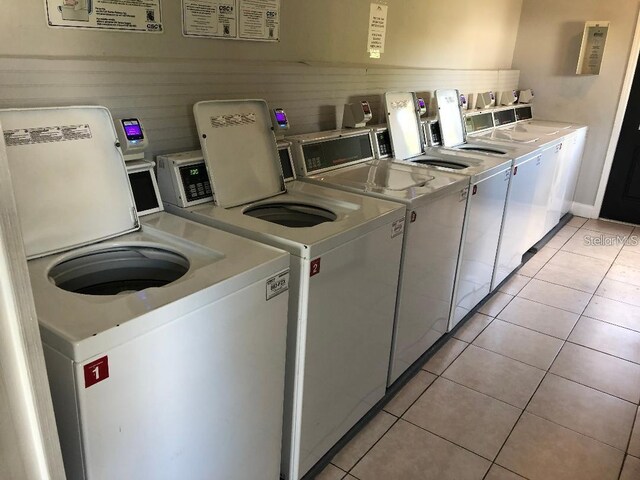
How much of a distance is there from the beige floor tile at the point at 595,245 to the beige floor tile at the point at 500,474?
286cm

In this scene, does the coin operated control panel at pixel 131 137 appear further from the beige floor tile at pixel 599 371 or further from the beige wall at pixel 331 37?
the beige floor tile at pixel 599 371

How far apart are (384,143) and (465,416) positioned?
1516 millimetres

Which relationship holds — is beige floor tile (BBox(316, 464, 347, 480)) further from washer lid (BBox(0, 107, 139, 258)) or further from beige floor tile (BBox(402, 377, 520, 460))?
washer lid (BBox(0, 107, 139, 258))

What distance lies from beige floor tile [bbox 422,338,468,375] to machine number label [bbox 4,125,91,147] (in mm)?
1918

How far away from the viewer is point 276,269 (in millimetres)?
1451

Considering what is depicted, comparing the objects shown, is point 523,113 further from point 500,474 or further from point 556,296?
point 500,474

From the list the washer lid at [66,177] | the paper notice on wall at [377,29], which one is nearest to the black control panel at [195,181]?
the washer lid at [66,177]

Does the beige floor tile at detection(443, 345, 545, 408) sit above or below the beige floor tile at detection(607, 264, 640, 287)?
below

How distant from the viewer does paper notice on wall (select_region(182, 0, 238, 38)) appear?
1986mm

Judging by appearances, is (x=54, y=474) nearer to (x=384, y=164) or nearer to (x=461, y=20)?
(x=384, y=164)

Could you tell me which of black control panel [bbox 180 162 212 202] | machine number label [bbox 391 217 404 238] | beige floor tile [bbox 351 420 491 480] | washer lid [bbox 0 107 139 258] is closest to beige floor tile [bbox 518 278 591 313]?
beige floor tile [bbox 351 420 491 480]

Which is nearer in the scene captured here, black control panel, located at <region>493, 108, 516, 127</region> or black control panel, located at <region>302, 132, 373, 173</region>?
black control panel, located at <region>302, 132, 373, 173</region>

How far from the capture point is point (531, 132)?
4.32 m

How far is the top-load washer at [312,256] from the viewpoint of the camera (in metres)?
1.65
